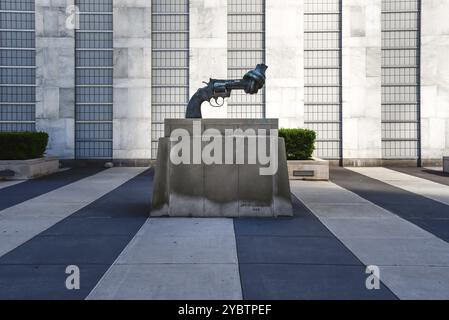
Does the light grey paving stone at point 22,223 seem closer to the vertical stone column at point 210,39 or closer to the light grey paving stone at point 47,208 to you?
the light grey paving stone at point 47,208

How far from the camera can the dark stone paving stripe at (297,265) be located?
5.12 meters

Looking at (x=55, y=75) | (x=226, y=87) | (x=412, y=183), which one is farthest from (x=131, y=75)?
(x=412, y=183)

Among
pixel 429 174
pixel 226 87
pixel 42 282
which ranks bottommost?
pixel 42 282

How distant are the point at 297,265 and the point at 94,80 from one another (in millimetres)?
21815

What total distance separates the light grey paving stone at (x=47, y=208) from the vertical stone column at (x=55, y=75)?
7.98 metres

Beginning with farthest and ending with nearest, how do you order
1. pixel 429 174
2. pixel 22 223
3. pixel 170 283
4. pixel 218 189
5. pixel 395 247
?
pixel 429 174
pixel 218 189
pixel 22 223
pixel 395 247
pixel 170 283

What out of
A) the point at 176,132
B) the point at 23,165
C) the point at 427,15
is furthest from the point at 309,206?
the point at 427,15

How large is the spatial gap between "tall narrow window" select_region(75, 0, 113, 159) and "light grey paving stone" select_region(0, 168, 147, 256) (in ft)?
25.0

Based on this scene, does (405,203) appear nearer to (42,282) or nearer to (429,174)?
(42,282)

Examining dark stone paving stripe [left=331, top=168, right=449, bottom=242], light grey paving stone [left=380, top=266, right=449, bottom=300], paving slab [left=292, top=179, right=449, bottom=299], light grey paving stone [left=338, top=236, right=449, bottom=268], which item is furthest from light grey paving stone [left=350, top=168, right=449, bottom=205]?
light grey paving stone [left=380, top=266, right=449, bottom=300]

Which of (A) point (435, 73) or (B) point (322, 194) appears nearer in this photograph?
(B) point (322, 194)

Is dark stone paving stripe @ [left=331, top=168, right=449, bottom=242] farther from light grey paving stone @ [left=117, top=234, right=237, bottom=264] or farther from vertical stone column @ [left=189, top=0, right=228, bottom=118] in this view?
vertical stone column @ [left=189, top=0, right=228, bottom=118]

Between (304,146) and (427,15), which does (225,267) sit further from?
(427,15)

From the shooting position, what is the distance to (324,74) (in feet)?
83.5
